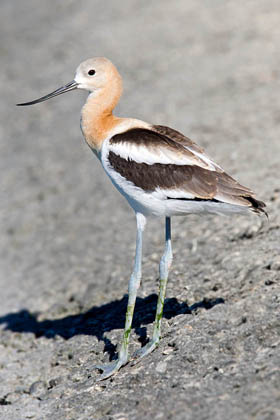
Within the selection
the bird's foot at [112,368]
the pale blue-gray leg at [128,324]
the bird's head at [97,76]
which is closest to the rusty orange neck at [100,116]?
the bird's head at [97,76]

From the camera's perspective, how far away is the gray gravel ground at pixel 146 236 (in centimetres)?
519

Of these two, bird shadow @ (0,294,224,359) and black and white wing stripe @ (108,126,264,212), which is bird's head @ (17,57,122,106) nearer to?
black and white wing stripe @ (108,126,264,212)

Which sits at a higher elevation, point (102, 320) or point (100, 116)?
point (100, 116)

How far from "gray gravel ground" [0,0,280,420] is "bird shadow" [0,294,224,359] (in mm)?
23

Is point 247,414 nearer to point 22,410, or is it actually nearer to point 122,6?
point 22,410

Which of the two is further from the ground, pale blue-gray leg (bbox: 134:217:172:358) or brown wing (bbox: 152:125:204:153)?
brown wing (bbox: 152:125:204:153)

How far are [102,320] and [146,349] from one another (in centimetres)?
142

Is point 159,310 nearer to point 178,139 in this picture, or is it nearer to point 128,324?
point 128,324

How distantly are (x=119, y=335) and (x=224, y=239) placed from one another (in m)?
1.98

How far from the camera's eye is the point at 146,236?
28.7ft

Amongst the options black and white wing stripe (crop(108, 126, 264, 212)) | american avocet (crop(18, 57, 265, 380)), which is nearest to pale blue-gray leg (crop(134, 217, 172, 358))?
american avocet (crop(18, 57, 265, 380))

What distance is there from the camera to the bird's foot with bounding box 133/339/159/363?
5.61 m

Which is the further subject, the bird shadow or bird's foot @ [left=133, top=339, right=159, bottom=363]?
the bird shadow

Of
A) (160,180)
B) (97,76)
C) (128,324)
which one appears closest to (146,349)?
(128,324)
